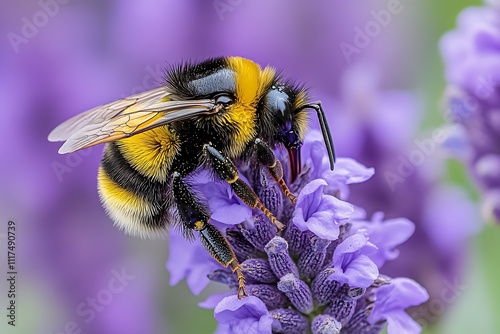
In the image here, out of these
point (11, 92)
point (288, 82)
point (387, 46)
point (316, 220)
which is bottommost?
point (387, 46)

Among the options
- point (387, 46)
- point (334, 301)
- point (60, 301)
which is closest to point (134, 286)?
point (60, 301)

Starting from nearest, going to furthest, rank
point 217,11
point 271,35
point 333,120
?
point 333,120 < point 217,11 < point 271,35

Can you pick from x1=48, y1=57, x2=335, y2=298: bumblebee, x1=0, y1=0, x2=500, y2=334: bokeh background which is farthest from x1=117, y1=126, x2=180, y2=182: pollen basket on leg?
x1=0, y1=0, x2=500, y2=334: bokeh background

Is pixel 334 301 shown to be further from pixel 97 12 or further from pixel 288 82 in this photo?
pixel 97 12

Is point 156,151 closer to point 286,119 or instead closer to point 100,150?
point 286,119

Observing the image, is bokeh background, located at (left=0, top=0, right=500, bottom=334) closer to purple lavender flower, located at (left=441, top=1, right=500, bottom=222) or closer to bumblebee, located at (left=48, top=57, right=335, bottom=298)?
purple lavender flower, located at (left=441, top=1, right=500, bottom=222)

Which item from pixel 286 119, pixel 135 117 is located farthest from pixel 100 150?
pixel 286 119
